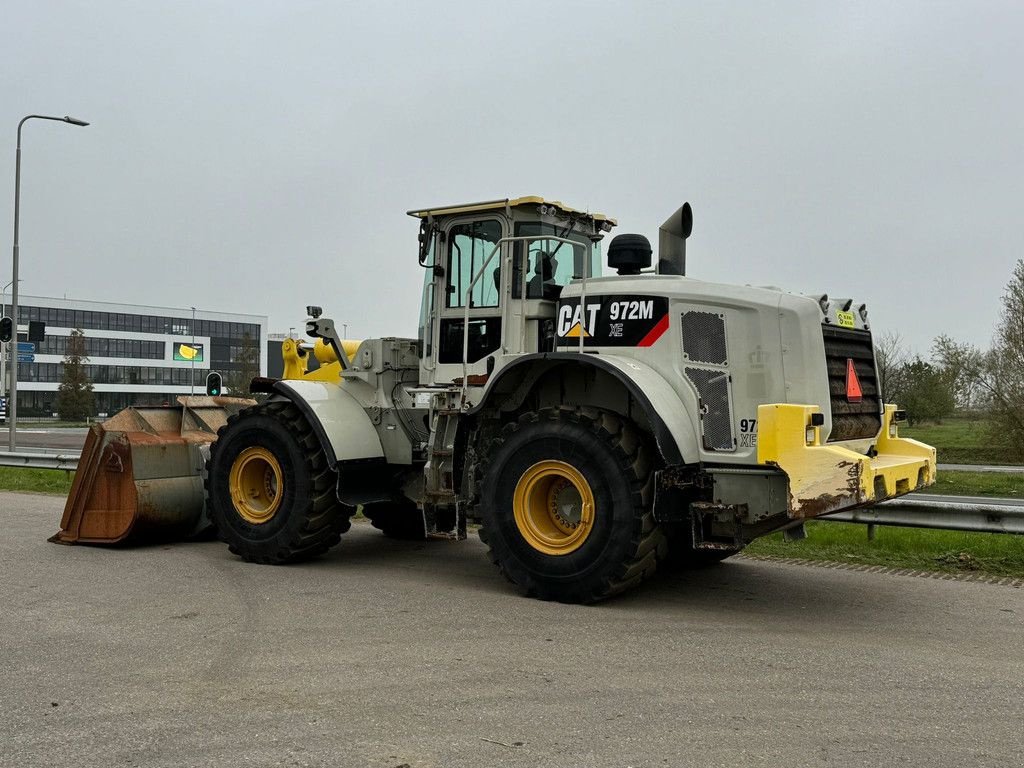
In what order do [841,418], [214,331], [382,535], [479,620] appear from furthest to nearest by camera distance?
[214,331]
[382,535]
[841,418]
[479,620]

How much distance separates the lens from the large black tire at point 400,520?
10.6 meters

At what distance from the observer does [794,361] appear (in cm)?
694

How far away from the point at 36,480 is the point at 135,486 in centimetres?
910

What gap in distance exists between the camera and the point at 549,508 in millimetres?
7594

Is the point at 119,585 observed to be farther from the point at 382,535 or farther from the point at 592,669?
the point at 592,669

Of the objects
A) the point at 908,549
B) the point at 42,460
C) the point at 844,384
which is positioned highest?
the point at 844,384

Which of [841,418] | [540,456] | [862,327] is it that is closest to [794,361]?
[841,418]

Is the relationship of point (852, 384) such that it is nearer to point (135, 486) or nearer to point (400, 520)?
point (400, 520)

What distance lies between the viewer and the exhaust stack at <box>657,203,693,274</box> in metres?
8.27

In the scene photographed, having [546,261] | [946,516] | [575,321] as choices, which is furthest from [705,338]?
→ [946,516]

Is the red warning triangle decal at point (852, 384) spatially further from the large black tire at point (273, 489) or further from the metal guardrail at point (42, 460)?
the metal guardrail at point (42, 460)

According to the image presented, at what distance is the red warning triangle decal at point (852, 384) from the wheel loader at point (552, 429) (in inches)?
1.3

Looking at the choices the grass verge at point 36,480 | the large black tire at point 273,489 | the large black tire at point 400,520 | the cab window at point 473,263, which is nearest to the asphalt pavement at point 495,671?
the large black tire at point 273,489

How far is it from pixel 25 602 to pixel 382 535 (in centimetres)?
432
